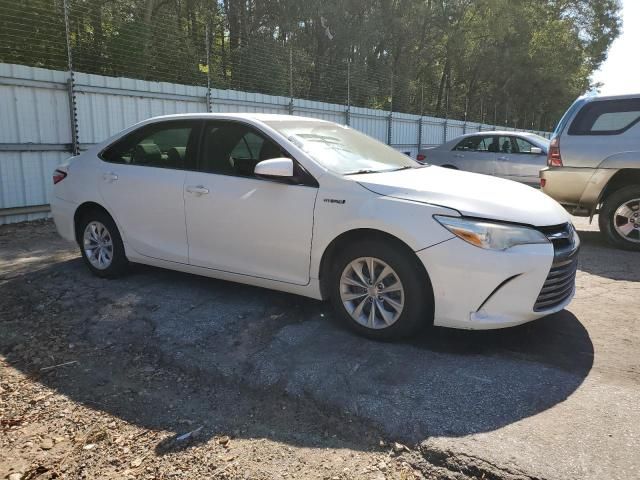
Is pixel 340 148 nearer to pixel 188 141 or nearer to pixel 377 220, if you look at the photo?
pixel 377 220

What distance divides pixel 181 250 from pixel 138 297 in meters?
0.57

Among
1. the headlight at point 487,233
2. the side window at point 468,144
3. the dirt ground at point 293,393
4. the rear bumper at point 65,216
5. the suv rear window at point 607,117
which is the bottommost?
the dirt ground at point 293,393

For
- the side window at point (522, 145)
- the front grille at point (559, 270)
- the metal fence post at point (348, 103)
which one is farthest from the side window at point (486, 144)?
the front grille at point (559, 270)

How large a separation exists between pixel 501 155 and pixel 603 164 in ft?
16.9

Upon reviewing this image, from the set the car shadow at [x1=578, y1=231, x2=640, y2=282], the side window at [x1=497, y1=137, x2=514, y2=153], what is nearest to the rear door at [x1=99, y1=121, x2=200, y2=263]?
the car shadow at [x1=578, y1=231, x2=640, y2=282]

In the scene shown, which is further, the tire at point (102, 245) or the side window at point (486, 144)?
the side window at point (486, 144)

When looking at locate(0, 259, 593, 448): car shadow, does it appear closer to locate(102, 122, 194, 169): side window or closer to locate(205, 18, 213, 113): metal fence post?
locate(102, 122, 194, 169): side window

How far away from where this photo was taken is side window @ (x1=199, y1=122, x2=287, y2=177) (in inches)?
170

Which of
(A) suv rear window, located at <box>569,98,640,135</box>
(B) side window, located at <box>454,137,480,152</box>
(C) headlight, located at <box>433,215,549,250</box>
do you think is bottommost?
(C) headlight, located at <box>433,215,549,250</box>

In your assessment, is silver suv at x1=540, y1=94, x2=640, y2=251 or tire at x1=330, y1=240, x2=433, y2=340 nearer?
tire at x1=330, y1=240, x2=433, y2=340

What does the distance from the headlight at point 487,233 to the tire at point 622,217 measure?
415cm

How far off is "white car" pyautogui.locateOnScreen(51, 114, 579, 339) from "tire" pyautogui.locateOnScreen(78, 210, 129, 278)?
0.02 meters

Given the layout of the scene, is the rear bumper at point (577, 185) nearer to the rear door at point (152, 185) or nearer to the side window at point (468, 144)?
the rear door at point (152, 185)

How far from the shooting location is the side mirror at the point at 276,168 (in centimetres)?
393
